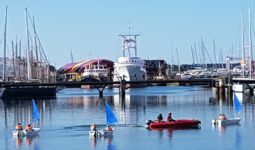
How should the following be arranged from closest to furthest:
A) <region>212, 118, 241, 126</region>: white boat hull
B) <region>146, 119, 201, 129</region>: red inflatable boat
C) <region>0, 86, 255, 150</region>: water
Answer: <region>0, 86, 255, 150</region>: water < <region>146, 119, 201, 129</region>: red inflatable boat < <region>212, 118, 241, 126</region>: white boat hull

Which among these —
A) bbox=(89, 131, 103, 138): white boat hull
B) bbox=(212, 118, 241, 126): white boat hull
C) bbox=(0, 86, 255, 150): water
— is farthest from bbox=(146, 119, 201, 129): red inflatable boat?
bbox=(89, 131, 103, 138): white boat hull

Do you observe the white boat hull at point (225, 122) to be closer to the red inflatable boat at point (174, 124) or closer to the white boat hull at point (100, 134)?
the red inflatable boat at point (174, 124)

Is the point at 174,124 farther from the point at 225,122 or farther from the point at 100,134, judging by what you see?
the point at 100,134

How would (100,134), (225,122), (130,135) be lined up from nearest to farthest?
(100,134) < (130,135) < (225,122)

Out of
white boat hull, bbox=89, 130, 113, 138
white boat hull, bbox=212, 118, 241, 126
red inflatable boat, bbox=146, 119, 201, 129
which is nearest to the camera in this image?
white boat hull, bbox=89, 130, 113, 138

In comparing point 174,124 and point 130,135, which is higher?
point 174,124

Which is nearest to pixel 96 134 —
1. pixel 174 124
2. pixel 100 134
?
pixel 100 134

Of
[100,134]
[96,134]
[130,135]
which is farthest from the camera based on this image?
[130,135]

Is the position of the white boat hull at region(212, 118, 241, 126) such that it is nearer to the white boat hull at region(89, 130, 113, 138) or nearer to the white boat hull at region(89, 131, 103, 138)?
the white boat hull at region(89, 130, 113, 138)

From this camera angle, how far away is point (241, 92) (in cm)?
16000

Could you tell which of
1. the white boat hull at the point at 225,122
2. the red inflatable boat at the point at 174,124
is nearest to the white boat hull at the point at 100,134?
the red inflatable boat at the point at 174,124

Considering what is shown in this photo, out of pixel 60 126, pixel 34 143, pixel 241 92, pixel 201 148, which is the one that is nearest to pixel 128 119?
pixel 60 126

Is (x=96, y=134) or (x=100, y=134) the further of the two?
(x=100, y=134)

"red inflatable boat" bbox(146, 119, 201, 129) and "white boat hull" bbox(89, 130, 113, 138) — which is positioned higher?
"red inflatable boat" bbox(146, 119, 201, 129)
